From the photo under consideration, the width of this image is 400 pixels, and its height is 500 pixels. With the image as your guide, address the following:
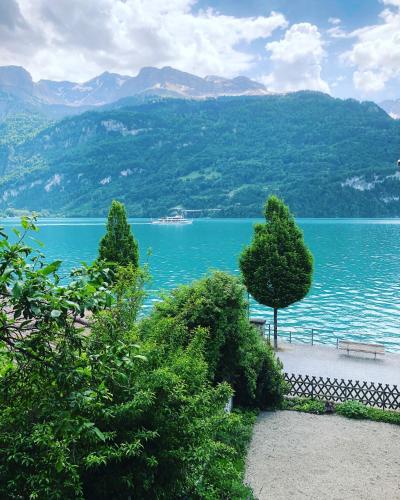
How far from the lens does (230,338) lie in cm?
1828

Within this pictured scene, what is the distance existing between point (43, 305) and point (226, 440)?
527 inches

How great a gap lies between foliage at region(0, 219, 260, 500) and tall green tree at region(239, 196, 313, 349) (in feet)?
56.6

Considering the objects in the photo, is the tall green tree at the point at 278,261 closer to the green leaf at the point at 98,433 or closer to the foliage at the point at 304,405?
the foliage at the point at 304,405

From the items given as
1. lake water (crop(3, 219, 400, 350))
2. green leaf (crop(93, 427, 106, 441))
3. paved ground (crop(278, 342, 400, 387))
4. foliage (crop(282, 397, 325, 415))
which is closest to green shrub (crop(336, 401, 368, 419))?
foliage (crop(282, 397, 325, 415))

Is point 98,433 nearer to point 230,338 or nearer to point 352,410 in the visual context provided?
point 230,338

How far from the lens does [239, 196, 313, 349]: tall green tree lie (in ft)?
94.2

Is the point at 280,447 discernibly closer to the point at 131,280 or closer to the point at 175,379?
the point at 131,280

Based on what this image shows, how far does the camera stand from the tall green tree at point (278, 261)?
94.2ft

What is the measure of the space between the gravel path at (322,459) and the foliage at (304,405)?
43 centimetres

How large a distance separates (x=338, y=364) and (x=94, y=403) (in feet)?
83.5

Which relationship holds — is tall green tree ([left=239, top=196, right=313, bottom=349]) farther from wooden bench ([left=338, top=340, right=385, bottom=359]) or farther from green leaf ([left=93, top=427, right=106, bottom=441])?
green leaf ([left=93, top=427, right=106, bottom=441])

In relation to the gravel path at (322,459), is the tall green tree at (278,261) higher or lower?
higher

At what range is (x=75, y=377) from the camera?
445 centimetres

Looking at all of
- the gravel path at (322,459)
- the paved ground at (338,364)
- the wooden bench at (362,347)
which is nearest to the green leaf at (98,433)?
the gravel path at (322,459)
